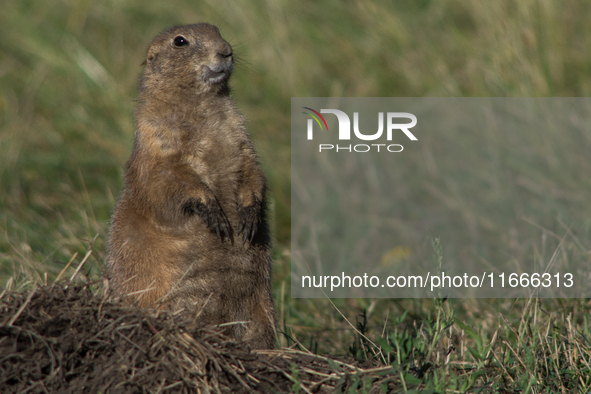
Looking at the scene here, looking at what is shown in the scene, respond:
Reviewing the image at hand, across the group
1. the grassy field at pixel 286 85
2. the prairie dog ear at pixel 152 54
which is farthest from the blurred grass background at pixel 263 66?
the prairie dog ear at pixel 152 54

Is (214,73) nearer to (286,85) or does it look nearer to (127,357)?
(127,357)

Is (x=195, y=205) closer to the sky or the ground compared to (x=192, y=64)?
closer to the ground

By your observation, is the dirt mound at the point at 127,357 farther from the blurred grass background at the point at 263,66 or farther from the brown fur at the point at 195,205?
the blurred grass background at the point at 263,66

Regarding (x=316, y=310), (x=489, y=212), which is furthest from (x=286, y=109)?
(x=316, y=310)

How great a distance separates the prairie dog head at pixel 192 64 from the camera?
4223 millimetres

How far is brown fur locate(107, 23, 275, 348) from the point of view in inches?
153

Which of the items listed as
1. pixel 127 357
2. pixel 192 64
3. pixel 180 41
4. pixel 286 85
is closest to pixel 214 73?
pixel 192 64

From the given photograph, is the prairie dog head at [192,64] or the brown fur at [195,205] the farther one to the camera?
the prairie dog head at [192,64]

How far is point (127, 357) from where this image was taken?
3072mm

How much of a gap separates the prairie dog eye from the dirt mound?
172cm

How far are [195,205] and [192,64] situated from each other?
924 millimetres

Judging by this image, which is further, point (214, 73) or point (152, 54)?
point (152, 54)

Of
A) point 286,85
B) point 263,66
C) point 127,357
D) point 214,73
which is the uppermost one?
point 263,66

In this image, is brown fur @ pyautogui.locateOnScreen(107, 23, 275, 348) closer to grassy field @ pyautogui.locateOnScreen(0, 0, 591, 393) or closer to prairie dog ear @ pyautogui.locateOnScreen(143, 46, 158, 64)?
prairie dog ear @ pyautogui.locateOnScreen(143, 46, 158, 64)
